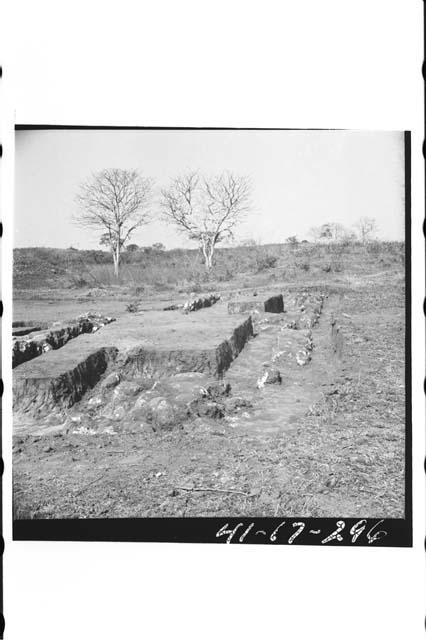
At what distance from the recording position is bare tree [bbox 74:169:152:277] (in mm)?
2492

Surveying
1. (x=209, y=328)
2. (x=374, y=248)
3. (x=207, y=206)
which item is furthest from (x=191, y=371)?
(x=374, y=248)

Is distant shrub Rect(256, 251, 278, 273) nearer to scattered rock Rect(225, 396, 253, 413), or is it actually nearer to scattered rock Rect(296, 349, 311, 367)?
scattered rock Rect(296, 349, 311, 367)

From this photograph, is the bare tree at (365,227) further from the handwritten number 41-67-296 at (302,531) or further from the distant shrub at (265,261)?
the handwritten number 41-67-296 at (302,531)

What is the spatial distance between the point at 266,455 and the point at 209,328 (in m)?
0.66

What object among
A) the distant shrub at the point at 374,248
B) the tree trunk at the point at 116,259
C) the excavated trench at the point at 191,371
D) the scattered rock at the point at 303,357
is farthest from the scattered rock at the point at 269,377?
the tree trunk at the point at 116,259

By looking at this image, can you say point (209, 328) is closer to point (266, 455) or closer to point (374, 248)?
point (266, 455)

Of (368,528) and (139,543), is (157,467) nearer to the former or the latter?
(139,543)

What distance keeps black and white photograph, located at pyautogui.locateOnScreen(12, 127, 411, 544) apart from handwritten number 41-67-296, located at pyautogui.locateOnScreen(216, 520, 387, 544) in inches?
0.4

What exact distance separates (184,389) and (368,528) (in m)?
1.07

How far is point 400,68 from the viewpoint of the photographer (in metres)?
2.37

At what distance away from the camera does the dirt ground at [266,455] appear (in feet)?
7.86

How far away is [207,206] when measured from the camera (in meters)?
2.49

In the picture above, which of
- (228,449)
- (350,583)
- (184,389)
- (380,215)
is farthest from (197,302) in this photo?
(350,583)

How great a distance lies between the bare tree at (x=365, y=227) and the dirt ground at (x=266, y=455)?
19 cm
